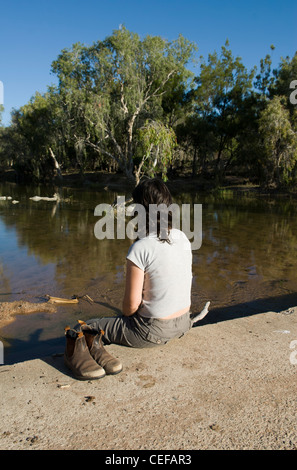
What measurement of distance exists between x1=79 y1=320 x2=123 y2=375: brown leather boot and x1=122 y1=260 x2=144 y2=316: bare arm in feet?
0.99

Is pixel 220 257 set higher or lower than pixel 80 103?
lower

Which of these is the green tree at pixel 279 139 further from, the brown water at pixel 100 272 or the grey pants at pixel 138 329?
the grey pants at pixel 138 329

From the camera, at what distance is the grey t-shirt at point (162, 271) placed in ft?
9.32

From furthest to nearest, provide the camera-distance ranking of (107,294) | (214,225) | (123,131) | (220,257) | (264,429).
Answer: (123,131), (214,225), (220,257), (107,294), (264,429)

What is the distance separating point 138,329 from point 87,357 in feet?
1.58

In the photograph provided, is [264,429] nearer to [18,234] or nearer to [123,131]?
[18,234]

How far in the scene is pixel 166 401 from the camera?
244 centimetres

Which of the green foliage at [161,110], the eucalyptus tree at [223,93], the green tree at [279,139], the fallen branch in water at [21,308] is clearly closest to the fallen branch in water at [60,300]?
the fallen branch in water at [21,308]

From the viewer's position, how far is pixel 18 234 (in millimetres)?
11062

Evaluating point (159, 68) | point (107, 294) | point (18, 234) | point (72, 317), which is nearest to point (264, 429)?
point (72, 317)

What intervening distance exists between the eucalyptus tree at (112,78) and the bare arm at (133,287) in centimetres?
1344

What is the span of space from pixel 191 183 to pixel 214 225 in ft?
68.5

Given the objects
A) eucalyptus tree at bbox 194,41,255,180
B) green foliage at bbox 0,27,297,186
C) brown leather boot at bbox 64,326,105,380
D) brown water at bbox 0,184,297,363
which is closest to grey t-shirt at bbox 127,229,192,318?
brown leather boot at bbox 64,326,105,380

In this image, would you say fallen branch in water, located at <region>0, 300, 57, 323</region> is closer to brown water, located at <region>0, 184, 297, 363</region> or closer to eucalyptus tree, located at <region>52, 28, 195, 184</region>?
brown water, located at <region>0, 184, 297, 363</region>
